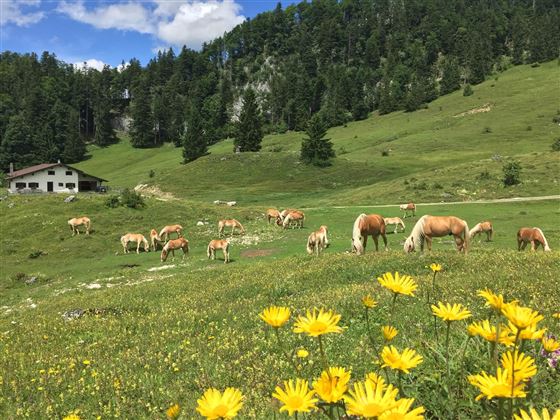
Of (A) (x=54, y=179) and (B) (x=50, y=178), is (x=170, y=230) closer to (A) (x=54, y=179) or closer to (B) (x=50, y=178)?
(A) (x=54, y=179)

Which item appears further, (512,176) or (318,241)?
(512,176)

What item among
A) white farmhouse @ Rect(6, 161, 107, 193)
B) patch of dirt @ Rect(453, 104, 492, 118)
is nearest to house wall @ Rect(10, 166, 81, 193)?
white farmhouse @ Rect(6, 161, 107, 193)

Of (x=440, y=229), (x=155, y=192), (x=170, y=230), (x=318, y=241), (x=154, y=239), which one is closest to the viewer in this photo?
(x=440, y=229)

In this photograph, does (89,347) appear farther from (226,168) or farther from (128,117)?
(128,117)

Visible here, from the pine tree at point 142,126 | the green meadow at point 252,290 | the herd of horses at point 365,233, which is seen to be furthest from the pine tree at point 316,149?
the pine tree at point 142,126

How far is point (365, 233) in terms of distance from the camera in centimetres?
2317

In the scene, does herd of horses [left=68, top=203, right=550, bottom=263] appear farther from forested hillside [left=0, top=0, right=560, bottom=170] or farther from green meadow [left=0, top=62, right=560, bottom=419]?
forested hillside [left=0, top=0, right=560, bottom=170]

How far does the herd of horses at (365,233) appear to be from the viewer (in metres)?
20.0

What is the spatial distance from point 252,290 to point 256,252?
19162 mm

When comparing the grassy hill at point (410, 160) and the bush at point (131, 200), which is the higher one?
the grassy hill at point (410, 160)

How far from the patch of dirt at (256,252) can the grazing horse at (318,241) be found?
162 inches

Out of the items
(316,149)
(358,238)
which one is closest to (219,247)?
(358,238)

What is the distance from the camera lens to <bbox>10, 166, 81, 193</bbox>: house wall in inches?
3174

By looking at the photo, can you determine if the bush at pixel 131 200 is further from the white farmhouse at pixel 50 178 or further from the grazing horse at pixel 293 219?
the white farmhouse at pixel 50 178
